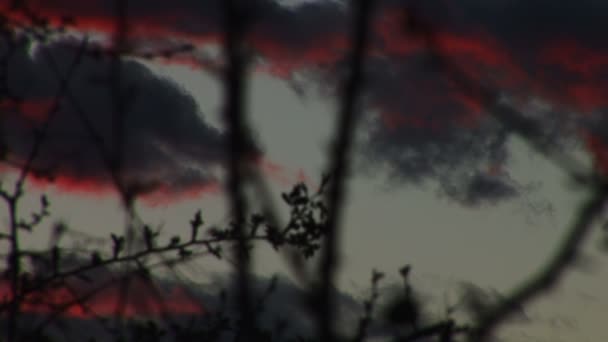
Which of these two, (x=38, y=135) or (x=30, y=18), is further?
(x=38, y=135)

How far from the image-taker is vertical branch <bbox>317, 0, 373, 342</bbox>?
4.19 feet

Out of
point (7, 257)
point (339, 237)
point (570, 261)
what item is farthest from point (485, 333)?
point (7, 257)

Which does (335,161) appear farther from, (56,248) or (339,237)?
(56,248)

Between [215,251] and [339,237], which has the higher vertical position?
[215,251]

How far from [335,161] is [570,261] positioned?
1.58 ft

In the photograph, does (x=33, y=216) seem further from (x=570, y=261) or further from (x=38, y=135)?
(x=570, y=261)

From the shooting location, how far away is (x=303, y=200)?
7773 millimetres

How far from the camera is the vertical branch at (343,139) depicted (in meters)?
1.28

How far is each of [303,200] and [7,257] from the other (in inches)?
110

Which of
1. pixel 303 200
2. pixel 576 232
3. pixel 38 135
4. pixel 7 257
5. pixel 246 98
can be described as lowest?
pixel 576 232

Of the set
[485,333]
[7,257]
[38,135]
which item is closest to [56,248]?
[7,257]

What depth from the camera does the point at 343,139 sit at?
134 cm

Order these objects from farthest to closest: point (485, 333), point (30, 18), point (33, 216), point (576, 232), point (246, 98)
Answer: point (33, 216) < point (30, 18) < point (485, 333) < point (576, 232) < point (246, 98)

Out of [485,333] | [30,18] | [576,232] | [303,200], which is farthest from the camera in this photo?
[303,200]
